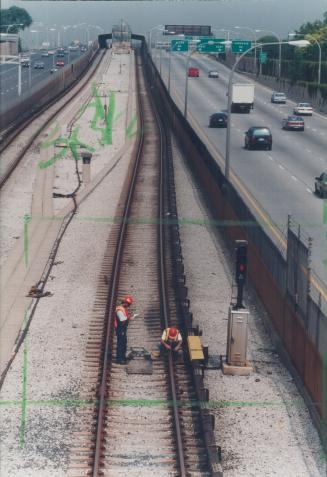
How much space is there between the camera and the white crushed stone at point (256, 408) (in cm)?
1540

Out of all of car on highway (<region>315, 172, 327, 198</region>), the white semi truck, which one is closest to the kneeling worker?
car on highway (<region>315, 172, 327, 198</region>)

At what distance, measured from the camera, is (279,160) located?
56.7m

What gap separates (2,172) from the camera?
48.3 m

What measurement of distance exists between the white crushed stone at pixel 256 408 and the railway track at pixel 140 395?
479mm

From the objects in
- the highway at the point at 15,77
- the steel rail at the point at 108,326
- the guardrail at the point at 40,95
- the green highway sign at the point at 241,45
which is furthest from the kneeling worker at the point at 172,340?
the highway at the point at 15,77

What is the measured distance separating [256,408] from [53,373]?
4.09 m

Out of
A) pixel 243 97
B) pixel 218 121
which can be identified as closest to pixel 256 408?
pixel 218 121

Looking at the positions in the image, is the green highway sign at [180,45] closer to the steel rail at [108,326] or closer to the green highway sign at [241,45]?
the green highway sign at [241,45]

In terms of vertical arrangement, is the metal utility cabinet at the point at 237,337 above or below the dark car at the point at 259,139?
above

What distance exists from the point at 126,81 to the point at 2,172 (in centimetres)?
8072

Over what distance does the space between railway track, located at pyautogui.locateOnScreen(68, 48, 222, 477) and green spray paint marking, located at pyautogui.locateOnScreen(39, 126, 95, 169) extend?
876 inches

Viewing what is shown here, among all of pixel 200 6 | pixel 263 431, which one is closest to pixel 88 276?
pixel 263 431

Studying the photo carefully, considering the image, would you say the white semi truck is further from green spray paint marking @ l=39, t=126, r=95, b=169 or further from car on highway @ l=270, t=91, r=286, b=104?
green spray paint marking @ l=39, t=126, r=95, b=169

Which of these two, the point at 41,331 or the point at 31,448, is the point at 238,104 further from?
the point at 31,448
